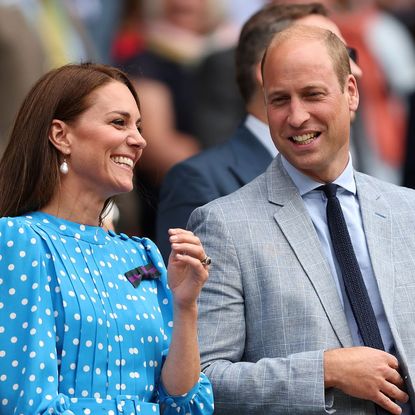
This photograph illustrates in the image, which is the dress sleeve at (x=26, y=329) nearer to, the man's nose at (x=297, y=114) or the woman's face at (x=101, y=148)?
the woman's face at (x=101, y=148)

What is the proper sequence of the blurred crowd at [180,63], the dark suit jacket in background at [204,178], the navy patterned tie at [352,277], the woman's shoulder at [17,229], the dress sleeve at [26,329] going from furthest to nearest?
the blurred crowd at [180,63], the dark suit jacket in background at [204,178], the navy patterned tie at [352,277], the woman's shoulder at [17,229], the dress sleeve at [26,329]

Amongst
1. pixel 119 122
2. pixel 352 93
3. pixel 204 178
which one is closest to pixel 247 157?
pixel 204 178

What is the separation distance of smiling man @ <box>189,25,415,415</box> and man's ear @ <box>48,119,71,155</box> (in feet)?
2.55

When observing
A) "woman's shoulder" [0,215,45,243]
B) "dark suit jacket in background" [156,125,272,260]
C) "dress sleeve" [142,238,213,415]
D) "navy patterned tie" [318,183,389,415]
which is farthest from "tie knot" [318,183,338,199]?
"woman's shoulder" [0,215,45,243]

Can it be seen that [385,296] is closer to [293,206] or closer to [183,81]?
[293,206]

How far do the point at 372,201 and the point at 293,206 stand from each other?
333 mm

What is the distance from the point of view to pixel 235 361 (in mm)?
5293

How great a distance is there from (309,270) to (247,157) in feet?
3.87

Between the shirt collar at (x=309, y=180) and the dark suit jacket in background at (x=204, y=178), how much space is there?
0.60m

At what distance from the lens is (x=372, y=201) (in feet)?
18.4

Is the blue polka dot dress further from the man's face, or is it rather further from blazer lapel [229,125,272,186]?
blazer lapel [229,125,272,186]

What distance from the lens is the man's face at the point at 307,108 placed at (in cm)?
552

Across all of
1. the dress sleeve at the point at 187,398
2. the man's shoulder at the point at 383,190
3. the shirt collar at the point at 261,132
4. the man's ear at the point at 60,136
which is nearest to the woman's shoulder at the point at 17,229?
the man's ear at the point at 60,136

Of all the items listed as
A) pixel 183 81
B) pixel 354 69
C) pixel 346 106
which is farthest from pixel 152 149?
pixel 346 106
